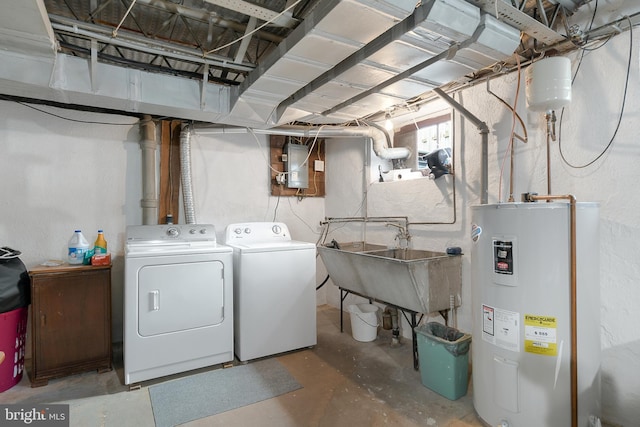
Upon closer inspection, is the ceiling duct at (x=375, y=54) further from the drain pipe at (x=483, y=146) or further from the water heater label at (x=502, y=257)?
the water heater label at (x=502, y=257)

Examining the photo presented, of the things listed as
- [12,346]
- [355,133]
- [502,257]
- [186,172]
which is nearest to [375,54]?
[502,257]

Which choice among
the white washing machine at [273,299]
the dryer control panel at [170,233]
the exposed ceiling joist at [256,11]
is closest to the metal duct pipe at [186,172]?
the dryer control panel at [170,233]

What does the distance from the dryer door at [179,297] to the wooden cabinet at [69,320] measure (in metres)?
0.47

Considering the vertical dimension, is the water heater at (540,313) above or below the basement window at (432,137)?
below

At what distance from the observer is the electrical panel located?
3.79 m

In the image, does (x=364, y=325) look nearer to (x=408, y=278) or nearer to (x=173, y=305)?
(x=408, y=278)

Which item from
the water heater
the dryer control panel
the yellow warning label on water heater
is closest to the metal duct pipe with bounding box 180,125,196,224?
the dryer control panel

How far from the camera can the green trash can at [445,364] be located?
6.91ft

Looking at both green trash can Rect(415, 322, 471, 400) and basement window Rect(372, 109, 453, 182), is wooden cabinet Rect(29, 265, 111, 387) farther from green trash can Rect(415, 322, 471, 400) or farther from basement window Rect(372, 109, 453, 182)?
basement window Rect(372, 109, 453, 182)

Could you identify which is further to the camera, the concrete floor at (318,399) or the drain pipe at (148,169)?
the drain pipe at (148,169)

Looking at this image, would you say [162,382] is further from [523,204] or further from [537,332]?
[523,204]

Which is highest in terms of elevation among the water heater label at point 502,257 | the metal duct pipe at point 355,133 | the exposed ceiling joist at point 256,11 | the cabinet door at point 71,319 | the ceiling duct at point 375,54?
the exposed ceiling joist at point 256,11

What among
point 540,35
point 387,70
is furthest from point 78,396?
point 540,35

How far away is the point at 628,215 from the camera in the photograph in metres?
1.78
